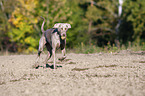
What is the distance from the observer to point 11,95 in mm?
5656

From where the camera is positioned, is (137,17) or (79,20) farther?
(79,20)

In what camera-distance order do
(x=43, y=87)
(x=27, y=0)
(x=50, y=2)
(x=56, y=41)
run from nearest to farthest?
(x=43, y=87), (x=56, y=41), (x=50, y=2), (x=27, y=0)

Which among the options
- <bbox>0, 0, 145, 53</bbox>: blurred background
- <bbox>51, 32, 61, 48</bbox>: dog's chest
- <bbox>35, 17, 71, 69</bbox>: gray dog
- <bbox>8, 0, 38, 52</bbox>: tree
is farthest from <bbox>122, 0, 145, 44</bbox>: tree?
<bbox>51, 32, 61, 48</bbox>: dog's chest

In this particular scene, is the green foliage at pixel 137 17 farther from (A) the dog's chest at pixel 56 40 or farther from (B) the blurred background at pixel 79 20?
(A) the dog's chest at pixel 56 40

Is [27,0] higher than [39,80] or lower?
higher

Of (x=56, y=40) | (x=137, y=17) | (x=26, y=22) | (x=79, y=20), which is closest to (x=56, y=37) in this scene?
(x=56, y=40)

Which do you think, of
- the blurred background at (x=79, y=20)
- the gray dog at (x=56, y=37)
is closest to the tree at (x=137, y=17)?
the blurred background at (x=79, y=20)

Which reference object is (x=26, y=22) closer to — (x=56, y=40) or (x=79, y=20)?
(x=79, y=20)

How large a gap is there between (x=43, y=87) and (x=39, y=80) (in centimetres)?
109

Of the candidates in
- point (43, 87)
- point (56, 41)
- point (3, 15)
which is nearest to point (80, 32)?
point (3, 15)

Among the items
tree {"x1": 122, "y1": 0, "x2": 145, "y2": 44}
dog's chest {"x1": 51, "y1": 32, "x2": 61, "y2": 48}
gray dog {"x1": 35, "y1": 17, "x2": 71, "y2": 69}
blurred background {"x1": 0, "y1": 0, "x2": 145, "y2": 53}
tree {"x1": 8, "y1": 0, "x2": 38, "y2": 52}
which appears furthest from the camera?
tree {"x1": 8, "y1": 0, "x2": 38, "y2": 52}

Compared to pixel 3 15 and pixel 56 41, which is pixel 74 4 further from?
pixel 56 41

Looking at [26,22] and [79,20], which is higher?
[79,20]

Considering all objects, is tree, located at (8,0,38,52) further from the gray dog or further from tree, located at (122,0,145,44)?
the gray dog
